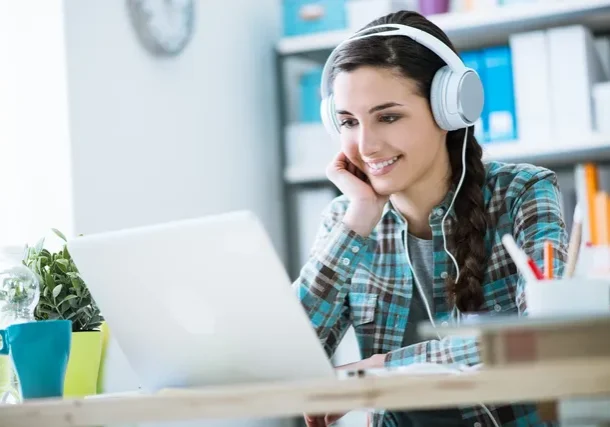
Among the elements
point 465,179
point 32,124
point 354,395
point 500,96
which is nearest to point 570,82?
point 500,96

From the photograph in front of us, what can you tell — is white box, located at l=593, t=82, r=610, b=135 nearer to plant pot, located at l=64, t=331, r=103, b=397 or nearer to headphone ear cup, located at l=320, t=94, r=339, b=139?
headphone ear cup, located at l=320, t=94, r=339, b=139

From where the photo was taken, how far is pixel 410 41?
1658 mm

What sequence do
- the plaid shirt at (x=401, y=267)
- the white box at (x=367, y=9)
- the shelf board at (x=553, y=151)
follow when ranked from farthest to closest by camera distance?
1. the white box at (x=367, y=9)
2. the shelf board at (x=553, y=151)
3. the plaid shirt at (x=401, y=267)

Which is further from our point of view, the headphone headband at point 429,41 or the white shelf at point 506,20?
the white shelf at point 506,20

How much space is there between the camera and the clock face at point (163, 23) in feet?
8.30

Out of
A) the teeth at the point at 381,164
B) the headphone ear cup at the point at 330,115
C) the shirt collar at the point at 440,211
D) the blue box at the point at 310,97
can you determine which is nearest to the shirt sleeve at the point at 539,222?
the shirt collar at the point at 440,211

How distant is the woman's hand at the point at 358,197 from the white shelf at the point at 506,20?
1.22 meters

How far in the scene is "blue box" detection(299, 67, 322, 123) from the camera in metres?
3.04

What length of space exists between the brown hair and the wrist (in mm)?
158

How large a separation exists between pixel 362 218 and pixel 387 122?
183 millimetres

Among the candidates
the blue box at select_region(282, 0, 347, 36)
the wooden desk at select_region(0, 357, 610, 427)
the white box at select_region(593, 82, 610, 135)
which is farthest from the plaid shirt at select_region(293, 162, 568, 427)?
the blue box at select_region(282, 0, 347, 36)

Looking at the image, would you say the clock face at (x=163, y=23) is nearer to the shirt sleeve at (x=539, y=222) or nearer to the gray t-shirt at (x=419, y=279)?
the gray t-shirt at (x=419, y=279)

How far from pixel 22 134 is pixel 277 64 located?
1.12m

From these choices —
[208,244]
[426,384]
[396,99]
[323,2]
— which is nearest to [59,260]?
[208,244]
